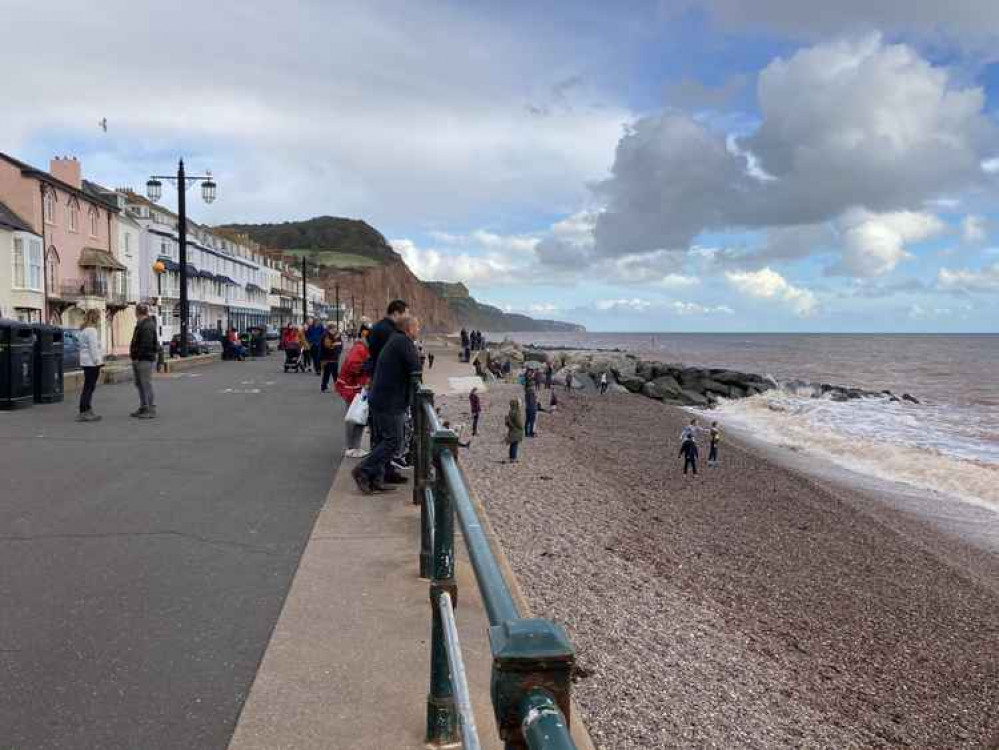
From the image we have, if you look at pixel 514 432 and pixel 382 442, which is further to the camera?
pixel 514 432

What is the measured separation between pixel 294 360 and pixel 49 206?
19670 millimetres

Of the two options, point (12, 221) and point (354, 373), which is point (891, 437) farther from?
point (12, 221)

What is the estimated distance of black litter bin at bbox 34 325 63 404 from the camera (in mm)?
12562

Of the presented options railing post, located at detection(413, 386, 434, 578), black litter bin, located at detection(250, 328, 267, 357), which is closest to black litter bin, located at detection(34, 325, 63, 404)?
railing post, located at detection(413, 386, 434, 578)

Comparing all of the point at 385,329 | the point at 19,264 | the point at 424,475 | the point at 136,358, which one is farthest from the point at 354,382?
the point at 19,264

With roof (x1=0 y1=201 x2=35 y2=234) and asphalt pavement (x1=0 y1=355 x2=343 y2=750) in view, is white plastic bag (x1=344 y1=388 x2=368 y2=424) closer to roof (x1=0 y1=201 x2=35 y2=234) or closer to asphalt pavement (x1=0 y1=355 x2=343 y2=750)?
asphalt pavement (x1=0 y1=355 x2=343 y2=750)

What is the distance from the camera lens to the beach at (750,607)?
6293mm

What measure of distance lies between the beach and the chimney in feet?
102

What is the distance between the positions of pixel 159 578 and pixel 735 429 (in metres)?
29.8

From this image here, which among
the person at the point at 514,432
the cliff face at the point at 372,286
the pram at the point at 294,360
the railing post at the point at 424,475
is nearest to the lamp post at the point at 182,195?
the pram at the point at 294,360

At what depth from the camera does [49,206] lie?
34.6 metres

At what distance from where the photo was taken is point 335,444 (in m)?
9.50

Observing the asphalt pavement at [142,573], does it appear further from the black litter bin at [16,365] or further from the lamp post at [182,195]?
the lamp post at [182,195]

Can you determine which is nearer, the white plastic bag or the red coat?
the white plastic bag
